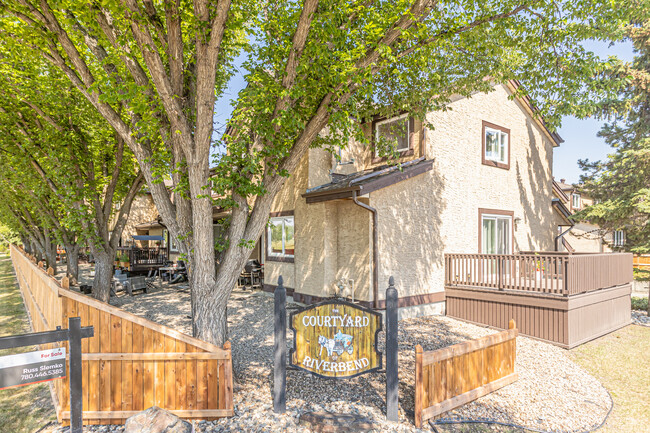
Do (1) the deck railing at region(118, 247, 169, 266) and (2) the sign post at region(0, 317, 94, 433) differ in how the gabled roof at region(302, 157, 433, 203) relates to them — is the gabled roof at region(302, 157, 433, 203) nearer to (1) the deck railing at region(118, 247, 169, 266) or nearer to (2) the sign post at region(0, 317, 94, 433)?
(2) the sign post at region(0, 317, 94, 433)

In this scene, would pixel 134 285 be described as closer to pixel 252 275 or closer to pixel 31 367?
pixel 252 275

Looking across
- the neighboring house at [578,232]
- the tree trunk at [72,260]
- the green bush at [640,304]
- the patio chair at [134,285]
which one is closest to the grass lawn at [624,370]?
the green bush at [640,304]

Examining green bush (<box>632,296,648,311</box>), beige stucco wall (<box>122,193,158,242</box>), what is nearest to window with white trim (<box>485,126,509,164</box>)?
green bush (<box>632,296,648,311</box>)

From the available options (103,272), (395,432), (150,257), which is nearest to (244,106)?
(395,432)

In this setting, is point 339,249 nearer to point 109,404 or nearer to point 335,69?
point 335,69

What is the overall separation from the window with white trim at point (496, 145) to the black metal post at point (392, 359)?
33.2ft

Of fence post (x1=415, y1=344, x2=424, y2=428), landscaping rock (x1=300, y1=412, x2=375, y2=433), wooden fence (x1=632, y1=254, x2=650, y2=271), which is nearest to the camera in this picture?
landscaping rock (x1=300, y1=412, x2=375, y2=433)

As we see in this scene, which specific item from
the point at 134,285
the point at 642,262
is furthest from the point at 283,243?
the point at 642,262

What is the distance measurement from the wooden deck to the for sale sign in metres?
9.66

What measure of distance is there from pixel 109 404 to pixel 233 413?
5.42 feet

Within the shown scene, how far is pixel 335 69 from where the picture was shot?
538 cm

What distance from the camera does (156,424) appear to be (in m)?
3.78

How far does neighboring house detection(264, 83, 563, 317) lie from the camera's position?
Answer: 10039 mm

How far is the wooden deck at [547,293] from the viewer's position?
8562mm
